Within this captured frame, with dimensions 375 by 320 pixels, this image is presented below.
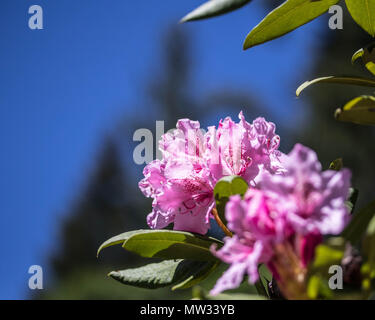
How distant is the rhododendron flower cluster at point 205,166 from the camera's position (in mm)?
991

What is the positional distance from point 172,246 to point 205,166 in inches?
6.1

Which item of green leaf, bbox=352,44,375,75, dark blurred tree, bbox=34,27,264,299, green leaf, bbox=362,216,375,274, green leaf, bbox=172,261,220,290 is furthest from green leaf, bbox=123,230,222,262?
dark blurred tree, bbox=34,27,264,299

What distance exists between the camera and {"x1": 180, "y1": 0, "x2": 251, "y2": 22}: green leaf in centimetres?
83

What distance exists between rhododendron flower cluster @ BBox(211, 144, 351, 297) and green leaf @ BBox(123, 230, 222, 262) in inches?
10.3

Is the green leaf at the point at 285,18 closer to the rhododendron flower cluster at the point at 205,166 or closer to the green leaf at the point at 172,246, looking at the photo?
the rhododendron flower cluster at the point at 205,166

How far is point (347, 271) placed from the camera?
0.67 m

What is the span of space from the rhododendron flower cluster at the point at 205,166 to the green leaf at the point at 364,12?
→ 0.27 meters

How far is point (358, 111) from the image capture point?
844 mm

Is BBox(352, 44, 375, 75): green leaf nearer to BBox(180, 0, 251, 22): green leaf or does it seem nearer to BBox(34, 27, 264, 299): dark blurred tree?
BBox(180, 0, 251, 22): green leaf

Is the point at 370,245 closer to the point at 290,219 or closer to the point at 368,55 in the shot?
the point at 290,219

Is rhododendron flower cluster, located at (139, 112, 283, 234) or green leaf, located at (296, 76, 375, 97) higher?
green leaf, located at (296, 76, 375, 97)
